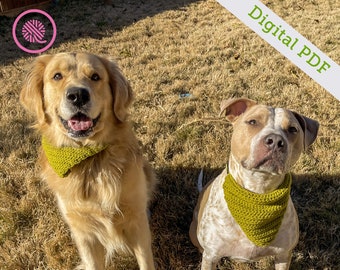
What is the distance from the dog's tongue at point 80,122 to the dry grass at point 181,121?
119 centimetres

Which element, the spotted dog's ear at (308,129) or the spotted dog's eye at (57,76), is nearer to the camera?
the spotted dog's ear at (308,129)

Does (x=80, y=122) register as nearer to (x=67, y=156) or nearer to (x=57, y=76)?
(x=67, y=156)

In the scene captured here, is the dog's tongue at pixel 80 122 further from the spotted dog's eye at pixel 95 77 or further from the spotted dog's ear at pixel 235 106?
the spotted dog's ear at pixel 235 106

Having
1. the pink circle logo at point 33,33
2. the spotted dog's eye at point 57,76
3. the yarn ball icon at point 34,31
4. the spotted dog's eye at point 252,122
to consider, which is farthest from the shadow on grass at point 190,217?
the yarn ball icon at point 34,31

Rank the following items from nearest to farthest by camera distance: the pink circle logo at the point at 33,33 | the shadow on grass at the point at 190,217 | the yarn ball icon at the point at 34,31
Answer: the shadow on grass at the point at 190,217 < the pink circle logo at the point at 33,33 < the yarn ball icon at the point at 34,31

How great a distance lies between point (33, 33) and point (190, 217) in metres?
7.16

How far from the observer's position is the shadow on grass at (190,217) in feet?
9.53

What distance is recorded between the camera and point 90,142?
2467 mm

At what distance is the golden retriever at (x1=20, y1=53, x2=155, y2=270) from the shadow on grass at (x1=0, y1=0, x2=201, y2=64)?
4.85 metres

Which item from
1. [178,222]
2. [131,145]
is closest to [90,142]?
[131,145]

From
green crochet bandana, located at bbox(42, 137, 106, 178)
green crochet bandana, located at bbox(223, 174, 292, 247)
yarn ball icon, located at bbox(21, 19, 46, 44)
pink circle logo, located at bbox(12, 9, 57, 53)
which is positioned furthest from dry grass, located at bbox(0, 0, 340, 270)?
green crochet bandana, located at bbox(42, 137, 106, 178)

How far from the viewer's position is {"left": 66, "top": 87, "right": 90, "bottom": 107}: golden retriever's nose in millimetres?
2239

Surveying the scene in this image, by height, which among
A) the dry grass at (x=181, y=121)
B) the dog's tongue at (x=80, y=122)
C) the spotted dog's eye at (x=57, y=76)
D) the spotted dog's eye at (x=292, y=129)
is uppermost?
the spotted dog's eye at (x=292, y=129)

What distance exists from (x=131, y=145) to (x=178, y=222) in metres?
1.02
